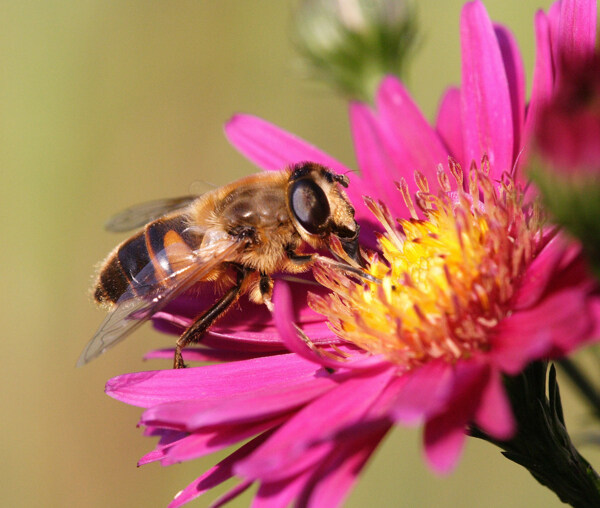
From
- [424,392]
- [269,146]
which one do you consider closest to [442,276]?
[424,392]

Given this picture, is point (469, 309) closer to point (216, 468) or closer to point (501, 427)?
point (501, 427)

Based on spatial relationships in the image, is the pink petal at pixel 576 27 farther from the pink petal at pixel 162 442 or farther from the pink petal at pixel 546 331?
the pink petal at pixel 162 442

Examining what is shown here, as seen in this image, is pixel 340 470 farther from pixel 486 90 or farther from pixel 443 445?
pixel 486 90

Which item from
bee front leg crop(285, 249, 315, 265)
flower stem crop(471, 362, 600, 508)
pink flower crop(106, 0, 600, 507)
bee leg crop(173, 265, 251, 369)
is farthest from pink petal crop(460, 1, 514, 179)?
bee leg crop(173, 265, 251, 369)

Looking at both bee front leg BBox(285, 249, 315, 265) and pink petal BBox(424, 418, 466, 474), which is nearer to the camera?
pink petal BBox(424, 418, 466, 474)

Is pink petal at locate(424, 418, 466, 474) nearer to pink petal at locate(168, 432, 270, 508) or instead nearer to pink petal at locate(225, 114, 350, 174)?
pink petal at locate(168, 432, 270, 508)

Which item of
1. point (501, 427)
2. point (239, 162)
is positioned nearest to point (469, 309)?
point (501, 427)

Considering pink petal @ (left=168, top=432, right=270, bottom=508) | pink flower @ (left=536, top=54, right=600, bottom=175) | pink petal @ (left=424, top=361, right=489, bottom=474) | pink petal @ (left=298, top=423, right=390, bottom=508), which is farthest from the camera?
pink petal @ (left=168, top=432, right=270, bottom=508)
